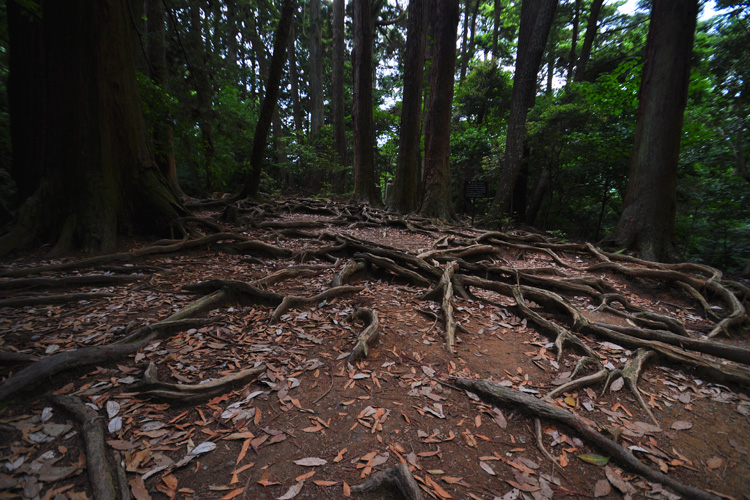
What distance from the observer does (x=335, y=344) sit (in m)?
3.01

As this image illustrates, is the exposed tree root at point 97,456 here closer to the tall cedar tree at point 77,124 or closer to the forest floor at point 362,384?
the forest floor at point 362,384

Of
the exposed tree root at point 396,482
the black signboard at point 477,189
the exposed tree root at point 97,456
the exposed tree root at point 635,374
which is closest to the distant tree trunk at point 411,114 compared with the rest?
the black signboard at point 477,189

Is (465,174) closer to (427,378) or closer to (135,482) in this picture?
(427,378)

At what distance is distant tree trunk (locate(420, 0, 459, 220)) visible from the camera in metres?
8.77

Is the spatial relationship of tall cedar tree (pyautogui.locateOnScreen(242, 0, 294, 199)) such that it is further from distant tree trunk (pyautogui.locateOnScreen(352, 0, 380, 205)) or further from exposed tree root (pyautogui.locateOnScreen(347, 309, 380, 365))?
exposed tree root (pyautogui.locateOnScreen(347, 309, 380, 365))

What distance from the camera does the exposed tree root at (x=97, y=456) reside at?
1.46 m

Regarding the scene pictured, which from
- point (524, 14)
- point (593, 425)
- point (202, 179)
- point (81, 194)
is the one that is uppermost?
point (524, 14)

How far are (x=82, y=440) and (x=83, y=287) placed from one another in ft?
8.91

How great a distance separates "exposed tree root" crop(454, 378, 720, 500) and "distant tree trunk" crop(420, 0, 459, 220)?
23.6 feet

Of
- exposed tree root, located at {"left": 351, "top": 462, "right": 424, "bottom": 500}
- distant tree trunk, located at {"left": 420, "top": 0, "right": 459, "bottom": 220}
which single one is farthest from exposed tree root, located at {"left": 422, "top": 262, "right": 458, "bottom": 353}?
distant tree trunk, located at {"left": 420, "top": 0, "right": 459, "bottom": 220}

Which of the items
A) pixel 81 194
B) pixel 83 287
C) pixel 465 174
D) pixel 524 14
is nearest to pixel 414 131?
pixel 465 174

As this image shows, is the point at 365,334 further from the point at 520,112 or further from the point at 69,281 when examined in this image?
the point at 520,112

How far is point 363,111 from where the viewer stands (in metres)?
11.4

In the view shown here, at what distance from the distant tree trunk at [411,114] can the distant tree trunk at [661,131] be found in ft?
19.0
